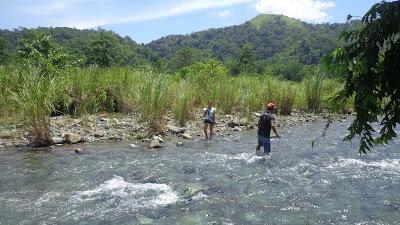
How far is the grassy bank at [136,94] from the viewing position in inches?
508

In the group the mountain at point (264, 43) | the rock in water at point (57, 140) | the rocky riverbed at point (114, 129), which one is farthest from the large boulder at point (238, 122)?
the mountain at point (264, 43)

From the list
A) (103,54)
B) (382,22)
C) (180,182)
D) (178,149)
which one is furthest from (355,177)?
(103,54)

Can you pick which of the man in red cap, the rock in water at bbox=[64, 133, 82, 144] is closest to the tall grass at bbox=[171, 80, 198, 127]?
the rock in water at bbox=[64, 133, 82, 144]

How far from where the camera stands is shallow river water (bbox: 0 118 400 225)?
7492 mm

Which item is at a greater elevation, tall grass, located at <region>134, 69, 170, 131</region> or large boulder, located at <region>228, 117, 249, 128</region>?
tall grass, located at <region>134, 69, 170, 131</region>

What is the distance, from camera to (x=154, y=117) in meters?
15.6

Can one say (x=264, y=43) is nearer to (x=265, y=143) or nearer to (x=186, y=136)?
(x=186, y=136)

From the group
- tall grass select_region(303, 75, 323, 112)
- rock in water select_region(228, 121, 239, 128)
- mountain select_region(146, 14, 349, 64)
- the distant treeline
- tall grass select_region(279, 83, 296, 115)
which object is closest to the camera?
rock in water select_region(228, 121, 239, 128)

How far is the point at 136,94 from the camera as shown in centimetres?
1562

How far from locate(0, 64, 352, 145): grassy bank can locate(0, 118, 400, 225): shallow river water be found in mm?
1888

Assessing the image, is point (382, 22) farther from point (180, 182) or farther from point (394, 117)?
point (180, 182)

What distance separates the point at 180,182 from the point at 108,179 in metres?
1.78

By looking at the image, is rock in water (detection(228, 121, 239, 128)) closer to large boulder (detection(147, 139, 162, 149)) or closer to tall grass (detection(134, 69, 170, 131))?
tall grass (detection(134, 69, 170, 131))

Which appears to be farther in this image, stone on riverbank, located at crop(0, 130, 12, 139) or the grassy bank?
stone on riverbank, located at crop(0, 130, 12, 139)
